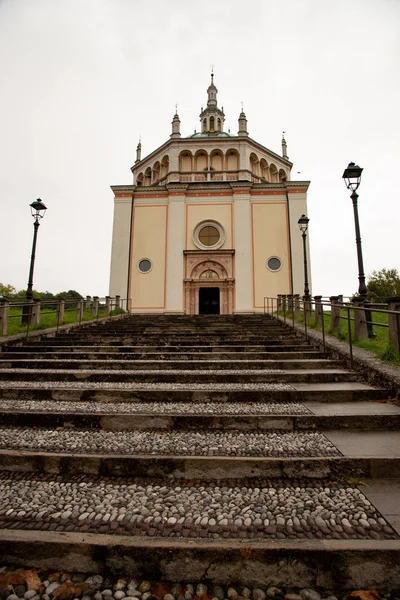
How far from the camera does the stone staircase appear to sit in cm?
182

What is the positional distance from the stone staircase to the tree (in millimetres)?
33438

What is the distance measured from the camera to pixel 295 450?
300cm

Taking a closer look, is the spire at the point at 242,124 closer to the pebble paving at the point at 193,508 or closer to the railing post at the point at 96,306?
the railing post at the point at 96,306

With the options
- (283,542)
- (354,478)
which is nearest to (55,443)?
(283,542)

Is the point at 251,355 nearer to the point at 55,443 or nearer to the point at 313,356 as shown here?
the point at 313,356

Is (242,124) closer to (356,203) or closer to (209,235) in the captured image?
(209,235)

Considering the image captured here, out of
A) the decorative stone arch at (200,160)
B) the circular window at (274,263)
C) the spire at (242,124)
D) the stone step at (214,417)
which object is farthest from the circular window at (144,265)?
the stone step at (214,417)

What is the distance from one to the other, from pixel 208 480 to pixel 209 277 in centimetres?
1948

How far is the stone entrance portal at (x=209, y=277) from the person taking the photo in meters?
21.5

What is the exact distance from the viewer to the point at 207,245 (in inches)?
875

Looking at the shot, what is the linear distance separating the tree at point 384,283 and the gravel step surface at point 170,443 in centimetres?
3424

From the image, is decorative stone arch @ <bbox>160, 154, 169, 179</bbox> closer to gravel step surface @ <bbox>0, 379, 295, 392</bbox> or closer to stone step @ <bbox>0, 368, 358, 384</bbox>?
stone step @ <bbox>0, 368, 358, 384</bbox>

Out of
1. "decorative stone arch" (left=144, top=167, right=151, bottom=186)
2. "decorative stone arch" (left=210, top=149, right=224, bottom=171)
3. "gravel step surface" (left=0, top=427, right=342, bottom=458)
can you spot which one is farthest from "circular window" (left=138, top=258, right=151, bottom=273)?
"gravel step surface" (left=0, top=427, right=342, bottom=458)

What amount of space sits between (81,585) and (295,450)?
2036 millimetres
